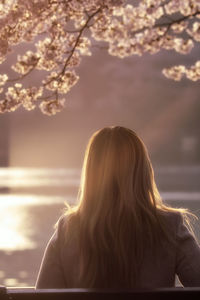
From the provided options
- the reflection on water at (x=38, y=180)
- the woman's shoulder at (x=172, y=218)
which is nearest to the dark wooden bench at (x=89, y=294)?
the woman's shoulder at (x=172, y=218)

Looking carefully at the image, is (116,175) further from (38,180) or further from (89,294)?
(38,180)

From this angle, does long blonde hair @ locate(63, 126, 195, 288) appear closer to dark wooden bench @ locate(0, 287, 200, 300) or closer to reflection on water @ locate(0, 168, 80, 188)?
dark wooden bench @ locate(0, 287, 200, 300)

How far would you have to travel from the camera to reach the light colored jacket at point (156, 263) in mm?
3002

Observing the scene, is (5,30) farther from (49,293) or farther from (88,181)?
(49,293)

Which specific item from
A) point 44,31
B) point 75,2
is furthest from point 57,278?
point 44,31

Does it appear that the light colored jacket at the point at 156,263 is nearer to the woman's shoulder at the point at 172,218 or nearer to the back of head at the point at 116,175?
Answer: the woman's shoulder at the point at 172,218

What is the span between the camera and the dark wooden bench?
2629 mm

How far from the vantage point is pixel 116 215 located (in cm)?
304

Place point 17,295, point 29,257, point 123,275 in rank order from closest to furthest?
point 17,295 < point 123,275 < point 29,257

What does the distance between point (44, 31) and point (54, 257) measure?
511cm

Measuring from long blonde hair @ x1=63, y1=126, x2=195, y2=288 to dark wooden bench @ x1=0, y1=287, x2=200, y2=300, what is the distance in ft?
1.07

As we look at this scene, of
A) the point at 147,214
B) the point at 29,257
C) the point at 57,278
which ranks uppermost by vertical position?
the point at 147,214

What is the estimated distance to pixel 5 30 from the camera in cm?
733

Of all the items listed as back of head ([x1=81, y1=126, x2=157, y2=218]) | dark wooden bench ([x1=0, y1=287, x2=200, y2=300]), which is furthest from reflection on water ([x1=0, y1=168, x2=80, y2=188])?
dark wooden bench ([x1=0, y1=287, x2=200, y2=300])
